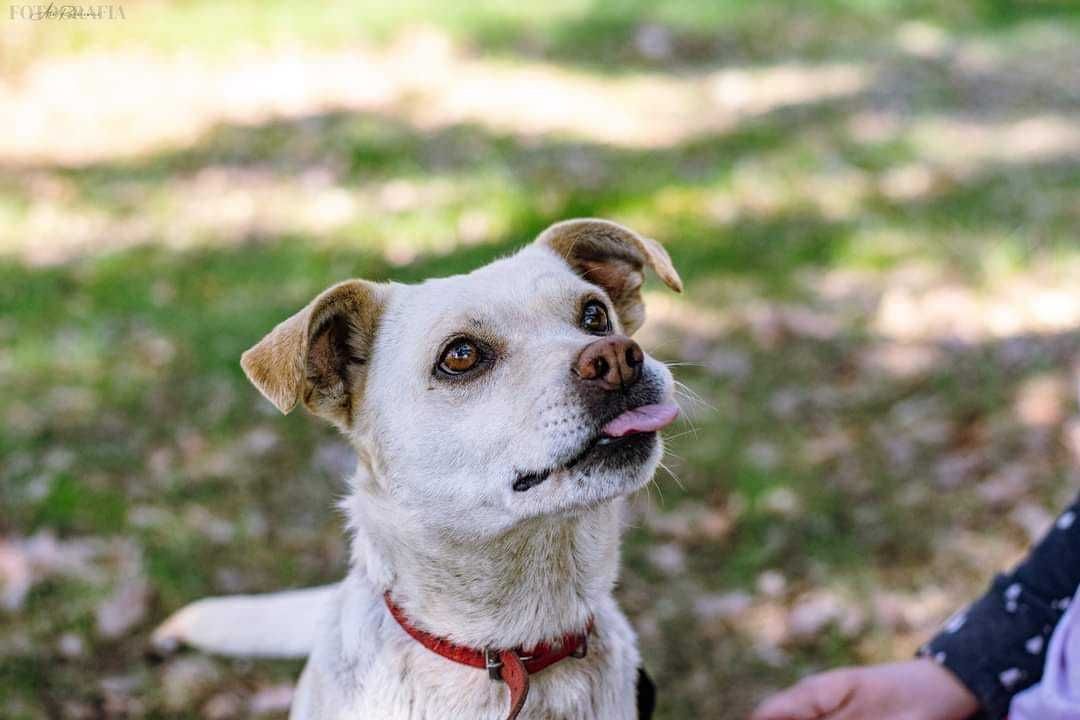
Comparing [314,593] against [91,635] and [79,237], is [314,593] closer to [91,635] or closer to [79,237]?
[91,635]

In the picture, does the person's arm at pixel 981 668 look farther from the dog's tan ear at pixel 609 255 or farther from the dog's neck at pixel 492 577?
the dog's tan ear at pixel 609 255

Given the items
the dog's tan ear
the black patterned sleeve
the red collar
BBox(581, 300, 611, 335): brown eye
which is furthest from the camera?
the dog's tan ear

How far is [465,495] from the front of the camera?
2436 mm


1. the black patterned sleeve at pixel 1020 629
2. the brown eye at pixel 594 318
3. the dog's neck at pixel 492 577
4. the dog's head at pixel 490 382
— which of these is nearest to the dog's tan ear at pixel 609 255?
the dog's head at pixel 490 382

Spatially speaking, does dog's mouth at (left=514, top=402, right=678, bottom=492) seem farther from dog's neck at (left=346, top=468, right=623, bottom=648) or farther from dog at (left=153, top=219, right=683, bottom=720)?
dog's neck at (left=346, top=468, right=623, bottom=648)

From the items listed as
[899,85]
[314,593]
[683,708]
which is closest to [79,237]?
[314,593]

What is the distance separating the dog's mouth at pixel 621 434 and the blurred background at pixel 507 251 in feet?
4.57

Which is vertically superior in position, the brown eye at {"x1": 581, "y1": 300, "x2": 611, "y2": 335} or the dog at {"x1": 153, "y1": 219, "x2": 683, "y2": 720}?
the brown eye at {"x1": 581, "y1": 300, "x2": 611, "y2": 335}

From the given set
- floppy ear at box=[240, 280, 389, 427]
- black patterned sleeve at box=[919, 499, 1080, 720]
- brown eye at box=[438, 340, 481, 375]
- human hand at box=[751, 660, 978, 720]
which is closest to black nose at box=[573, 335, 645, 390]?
brown eye at box=[438, 340, 481, 375]

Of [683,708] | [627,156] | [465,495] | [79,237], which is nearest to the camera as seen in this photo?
[465,495]

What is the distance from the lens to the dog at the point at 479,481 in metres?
2.34

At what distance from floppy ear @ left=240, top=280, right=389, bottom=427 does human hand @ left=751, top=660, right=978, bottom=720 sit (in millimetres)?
1455

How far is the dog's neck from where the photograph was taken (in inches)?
99.3

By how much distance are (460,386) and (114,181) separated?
20.0 feet
